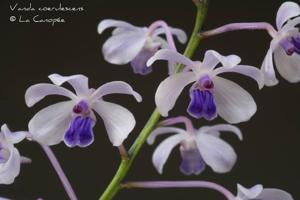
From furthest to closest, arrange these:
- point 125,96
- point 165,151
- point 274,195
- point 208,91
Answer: point 125,96 < point 165,151 < point 274,195 < point 208,91

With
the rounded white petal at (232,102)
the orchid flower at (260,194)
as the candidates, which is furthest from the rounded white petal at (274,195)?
the rounded white petal at (232,102)

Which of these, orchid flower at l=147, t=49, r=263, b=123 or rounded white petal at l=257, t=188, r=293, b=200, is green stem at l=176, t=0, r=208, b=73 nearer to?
orchid flower at l=147, t=49, r=263, b=123

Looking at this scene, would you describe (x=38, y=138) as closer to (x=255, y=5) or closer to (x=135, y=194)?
(x=135, y=194)

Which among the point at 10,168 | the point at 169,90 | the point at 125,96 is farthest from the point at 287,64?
the point at 125,96

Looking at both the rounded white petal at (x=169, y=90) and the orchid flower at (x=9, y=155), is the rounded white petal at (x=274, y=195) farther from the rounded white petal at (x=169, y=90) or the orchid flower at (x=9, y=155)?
the orchid flower at (x=9, y=155)

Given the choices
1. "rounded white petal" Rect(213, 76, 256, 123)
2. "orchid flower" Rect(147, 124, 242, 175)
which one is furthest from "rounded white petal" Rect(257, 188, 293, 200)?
"rounded white petal" Rect(213, 76, 256, 123)

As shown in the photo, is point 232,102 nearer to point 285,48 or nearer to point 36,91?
point 285,48

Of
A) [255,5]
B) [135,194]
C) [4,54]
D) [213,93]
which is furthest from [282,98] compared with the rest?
[213,93]
